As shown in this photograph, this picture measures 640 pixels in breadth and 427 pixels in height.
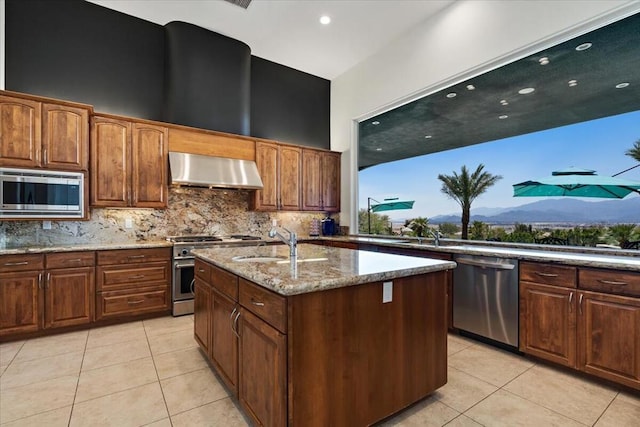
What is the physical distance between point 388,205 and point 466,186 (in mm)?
1380

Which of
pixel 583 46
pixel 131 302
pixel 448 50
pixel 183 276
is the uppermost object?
pixel 448 50

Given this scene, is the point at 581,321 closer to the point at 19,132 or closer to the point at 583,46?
the point at 583,46

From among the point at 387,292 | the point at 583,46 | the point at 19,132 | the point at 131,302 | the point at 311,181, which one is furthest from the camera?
the point at 311,181

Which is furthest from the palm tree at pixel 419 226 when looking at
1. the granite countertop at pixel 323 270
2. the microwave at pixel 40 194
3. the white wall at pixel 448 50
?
the microwave at pixel 40 194

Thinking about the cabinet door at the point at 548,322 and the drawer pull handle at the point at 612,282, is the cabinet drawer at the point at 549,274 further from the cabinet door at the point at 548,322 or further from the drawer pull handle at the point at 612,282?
Result: the drawer pull handle at the point at 612,282

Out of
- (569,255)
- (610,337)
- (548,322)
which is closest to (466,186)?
(569,255)

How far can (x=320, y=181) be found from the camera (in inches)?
220

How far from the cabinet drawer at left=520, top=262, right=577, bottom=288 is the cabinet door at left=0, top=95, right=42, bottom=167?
195 inches

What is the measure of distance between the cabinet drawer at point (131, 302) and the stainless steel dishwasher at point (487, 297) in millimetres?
3457

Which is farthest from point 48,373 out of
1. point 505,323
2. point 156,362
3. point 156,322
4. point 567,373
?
point 567,373

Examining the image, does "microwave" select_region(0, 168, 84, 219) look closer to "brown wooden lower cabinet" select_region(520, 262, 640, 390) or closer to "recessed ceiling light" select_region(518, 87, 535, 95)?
"brown wooden lower cabinet" select_region(520, 262, 640, 390)

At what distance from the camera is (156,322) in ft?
12.2

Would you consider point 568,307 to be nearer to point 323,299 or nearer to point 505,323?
point 505,323

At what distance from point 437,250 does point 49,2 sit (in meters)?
5.35
